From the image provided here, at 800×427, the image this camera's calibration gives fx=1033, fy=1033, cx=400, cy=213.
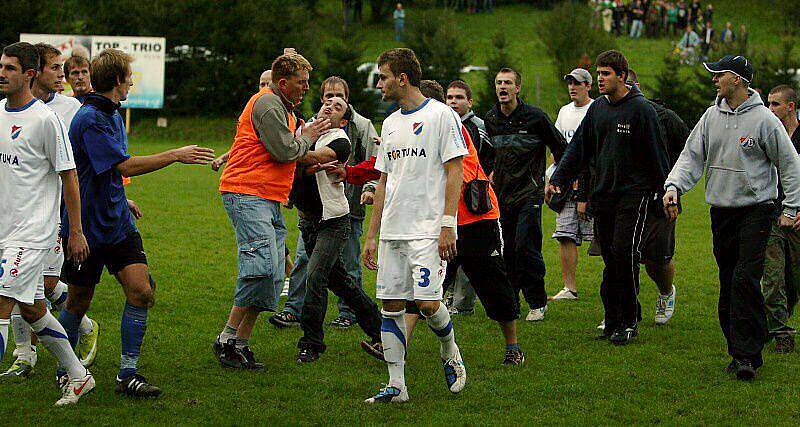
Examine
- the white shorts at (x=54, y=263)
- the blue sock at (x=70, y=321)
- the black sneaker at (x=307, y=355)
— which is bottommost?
the black sneaker at (x=307, y=355)

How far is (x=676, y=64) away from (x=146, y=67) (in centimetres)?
1942

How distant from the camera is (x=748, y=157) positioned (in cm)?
759

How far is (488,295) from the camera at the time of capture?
25.6ft

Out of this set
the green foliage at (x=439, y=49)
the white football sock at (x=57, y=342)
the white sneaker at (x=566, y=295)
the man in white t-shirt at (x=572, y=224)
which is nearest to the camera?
the white football sock at (x=57, y=342)

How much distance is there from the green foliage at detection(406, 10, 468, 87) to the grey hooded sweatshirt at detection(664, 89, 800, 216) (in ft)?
103

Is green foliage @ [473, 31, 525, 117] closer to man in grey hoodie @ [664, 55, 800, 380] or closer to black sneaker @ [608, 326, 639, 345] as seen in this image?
black sneaker @ [608, 326, 639, 345]

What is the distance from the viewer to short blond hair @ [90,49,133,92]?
22.1ft

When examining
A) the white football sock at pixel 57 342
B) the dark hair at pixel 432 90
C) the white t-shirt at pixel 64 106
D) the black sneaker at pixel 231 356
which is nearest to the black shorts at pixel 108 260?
the white football sock at pixel 57 342

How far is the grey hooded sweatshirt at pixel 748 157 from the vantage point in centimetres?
747

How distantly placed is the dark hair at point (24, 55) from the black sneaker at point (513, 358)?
400 centimetres

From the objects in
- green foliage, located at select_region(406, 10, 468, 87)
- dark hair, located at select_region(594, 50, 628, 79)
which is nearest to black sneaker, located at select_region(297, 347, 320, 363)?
dark hair, located at select_region(594, 50, 628, 79)

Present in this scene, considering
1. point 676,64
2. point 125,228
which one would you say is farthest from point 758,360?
point 676,64

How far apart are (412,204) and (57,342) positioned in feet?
7.84

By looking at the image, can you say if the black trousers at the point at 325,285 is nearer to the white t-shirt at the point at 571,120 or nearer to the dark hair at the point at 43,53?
the dark hair at the point at 43,53
